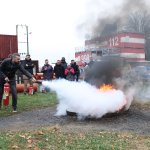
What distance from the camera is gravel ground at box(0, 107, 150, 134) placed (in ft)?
30.3

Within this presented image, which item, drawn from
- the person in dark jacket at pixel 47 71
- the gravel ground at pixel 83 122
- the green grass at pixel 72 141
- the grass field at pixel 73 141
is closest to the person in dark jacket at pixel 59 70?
the person in dark jacket at pixel 47 71

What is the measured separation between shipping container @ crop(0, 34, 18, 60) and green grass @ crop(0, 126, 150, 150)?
16.3 m

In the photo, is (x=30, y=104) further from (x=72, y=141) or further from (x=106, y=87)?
(x=72, y=141)

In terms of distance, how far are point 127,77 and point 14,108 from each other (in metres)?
3.63

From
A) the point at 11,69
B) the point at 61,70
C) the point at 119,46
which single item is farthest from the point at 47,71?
the point at 119,46

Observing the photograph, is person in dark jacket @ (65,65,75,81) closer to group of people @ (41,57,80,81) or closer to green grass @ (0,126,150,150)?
group of people @ (41,57,80,81)

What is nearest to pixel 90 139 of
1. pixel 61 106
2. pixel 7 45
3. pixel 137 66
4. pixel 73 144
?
pixel 73 144

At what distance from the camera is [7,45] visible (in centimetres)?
2411

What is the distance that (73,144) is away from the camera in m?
7.15

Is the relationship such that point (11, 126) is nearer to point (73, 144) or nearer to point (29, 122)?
point (29, 122)

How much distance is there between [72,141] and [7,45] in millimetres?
17484

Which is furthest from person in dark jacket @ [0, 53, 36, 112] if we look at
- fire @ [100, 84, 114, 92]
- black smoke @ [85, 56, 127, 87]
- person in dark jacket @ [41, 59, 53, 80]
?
person in dark jacket @ [41, 59, 53, 80]

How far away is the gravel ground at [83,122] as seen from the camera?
30.3 ft

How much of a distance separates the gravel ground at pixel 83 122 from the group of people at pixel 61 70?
7365mm
